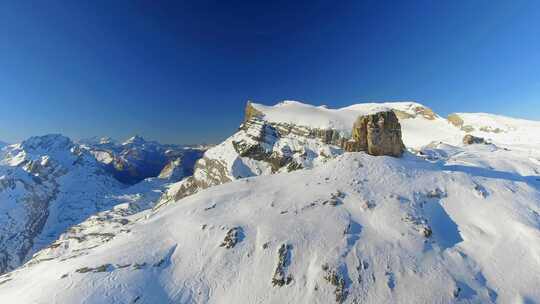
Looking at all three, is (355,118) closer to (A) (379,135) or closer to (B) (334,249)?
A: (A) (379,135)

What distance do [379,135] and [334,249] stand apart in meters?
30.4

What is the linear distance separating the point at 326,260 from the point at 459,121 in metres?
137

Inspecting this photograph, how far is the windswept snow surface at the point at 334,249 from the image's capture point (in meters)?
24.3

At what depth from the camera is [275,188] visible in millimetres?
41625

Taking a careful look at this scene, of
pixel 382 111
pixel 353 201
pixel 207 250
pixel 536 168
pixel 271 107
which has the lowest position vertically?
pixel 207 250

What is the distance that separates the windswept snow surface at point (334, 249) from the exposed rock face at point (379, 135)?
9881mm

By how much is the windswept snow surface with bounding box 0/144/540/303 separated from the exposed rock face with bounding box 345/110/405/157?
9881 mm

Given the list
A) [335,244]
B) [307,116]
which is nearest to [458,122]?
[307,116]

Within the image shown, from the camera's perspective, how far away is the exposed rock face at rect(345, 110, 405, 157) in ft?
165

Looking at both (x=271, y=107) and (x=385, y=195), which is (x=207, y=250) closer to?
(x=385, y=195)

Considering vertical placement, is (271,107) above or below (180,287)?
above

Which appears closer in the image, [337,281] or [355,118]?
[337,281]

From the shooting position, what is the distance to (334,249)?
28.0 metres

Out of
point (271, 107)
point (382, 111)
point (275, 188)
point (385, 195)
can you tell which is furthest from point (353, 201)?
point (271, 107)
